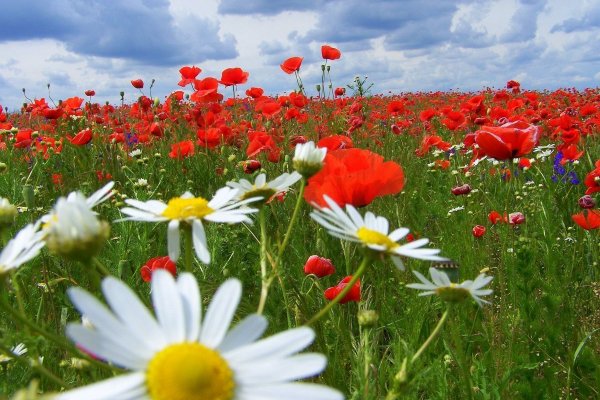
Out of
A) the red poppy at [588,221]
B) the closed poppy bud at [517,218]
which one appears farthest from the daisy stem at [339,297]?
the red poppy at [588,221]

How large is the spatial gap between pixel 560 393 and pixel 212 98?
3129 millimetres

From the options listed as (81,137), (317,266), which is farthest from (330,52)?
(317,266)

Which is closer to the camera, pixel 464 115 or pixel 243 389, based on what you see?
pixel 243 389

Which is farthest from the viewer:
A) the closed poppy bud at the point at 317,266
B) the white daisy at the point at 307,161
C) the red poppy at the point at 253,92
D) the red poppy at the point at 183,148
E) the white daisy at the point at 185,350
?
the red poppy at the point at 253,92

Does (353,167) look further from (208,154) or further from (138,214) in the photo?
(208,154)

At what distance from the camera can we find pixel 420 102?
1195 centimetres

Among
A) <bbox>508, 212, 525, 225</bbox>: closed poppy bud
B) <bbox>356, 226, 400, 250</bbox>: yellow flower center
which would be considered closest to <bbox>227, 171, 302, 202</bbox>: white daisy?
<bbox>356, 226, 400, 250</bbox>: yellow flower center

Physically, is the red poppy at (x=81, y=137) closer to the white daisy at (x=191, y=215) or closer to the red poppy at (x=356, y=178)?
the red poppy at (x=356, y=178)

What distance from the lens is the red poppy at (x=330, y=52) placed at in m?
4.68

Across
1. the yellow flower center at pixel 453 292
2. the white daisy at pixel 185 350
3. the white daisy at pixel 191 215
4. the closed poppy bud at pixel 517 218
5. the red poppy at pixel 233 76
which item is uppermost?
the red poppy at pixel 233 76

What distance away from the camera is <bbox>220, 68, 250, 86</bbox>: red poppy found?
456cm

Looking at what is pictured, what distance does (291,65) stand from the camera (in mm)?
4660

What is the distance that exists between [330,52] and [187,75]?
1094 millimetres

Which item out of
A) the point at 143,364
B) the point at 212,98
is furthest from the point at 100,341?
the point at 212,98
